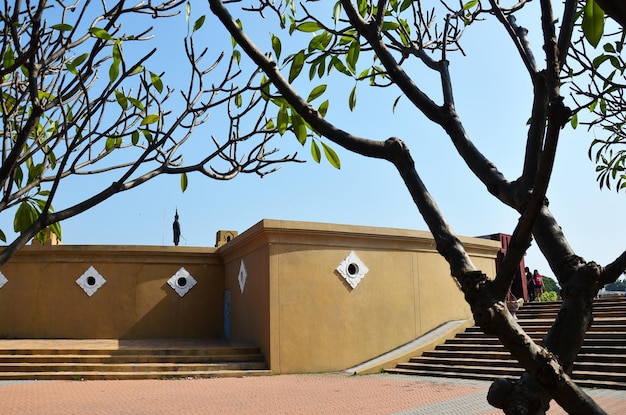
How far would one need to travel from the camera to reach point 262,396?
1050cm

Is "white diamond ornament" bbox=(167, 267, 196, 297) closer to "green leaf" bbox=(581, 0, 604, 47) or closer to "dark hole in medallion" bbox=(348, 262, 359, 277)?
"dark hole in medallion" bbox=(348, 262, 359, 277)

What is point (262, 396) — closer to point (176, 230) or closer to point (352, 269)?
point (352, 269)

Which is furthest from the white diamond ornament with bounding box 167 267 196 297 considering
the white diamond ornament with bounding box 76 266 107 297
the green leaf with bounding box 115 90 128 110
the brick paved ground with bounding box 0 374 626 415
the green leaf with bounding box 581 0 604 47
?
the green leaf with bounding box 581 0 604 47

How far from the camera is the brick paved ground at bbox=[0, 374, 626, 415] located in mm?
9078

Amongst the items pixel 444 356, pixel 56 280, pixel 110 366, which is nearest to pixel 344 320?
pixel 444 356

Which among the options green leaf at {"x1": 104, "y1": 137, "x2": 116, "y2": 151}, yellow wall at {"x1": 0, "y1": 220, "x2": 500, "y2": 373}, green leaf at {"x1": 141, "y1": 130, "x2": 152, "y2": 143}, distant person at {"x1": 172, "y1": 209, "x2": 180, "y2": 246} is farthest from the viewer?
distant person at {"x1": 172, "y1": 209, "x2": 180, "y2": 246}

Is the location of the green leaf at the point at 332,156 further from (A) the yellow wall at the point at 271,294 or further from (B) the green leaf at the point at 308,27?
(A) the yellow wall at the point at 271,294

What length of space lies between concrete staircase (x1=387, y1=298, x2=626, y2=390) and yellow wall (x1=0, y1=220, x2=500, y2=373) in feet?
4.08

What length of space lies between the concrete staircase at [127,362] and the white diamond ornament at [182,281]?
13.0 feet

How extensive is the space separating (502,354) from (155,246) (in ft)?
35.2

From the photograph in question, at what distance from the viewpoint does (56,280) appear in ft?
60.1

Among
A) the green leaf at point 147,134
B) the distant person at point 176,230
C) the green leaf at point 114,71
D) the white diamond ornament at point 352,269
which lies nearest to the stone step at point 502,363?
the white diamond ornament at point 352,269

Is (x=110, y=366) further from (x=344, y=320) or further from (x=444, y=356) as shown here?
(x=444, y=356)

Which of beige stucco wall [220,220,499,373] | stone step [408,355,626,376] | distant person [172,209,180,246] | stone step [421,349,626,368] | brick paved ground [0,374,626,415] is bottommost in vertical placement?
brick paved ground [0,374,626,415]
